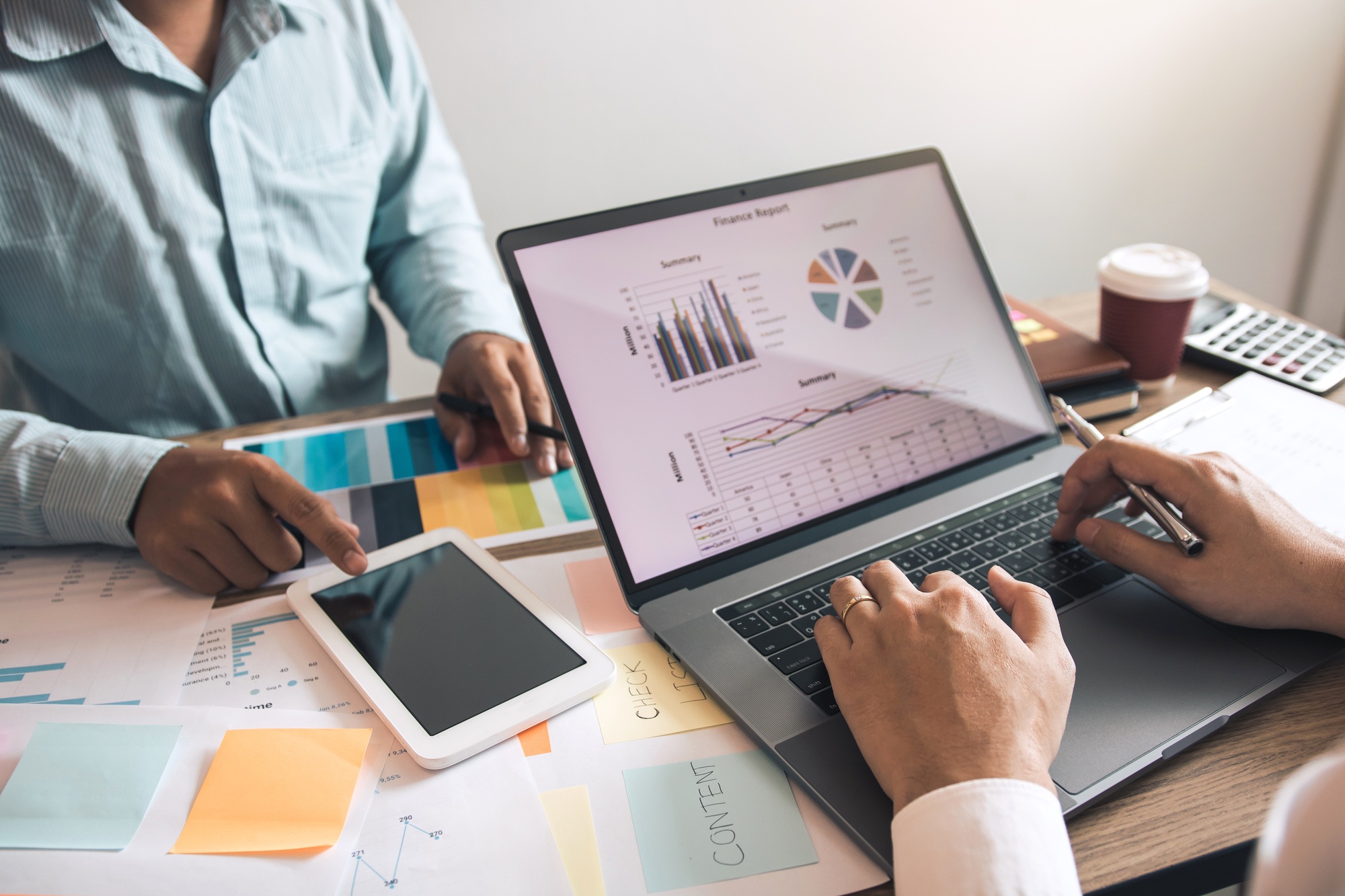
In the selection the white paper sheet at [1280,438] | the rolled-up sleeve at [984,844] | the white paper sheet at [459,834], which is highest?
the rolled-up sleeve at [984,844]

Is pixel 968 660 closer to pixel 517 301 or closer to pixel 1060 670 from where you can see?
pixel 1060 670

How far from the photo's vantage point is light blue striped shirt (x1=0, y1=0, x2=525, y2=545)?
0.86 m

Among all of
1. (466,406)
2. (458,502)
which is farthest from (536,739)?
(466,406)

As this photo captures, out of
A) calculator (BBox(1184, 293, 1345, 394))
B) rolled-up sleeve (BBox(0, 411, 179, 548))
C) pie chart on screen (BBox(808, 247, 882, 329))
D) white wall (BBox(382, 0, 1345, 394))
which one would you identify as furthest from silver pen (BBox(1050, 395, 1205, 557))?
white wall (BBox(382, 0, 1345, 394))

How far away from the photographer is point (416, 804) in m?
0.49

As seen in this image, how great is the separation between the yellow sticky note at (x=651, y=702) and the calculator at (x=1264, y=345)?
74 cm

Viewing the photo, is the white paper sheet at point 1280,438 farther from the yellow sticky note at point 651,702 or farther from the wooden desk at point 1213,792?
→ the yellow sticky note at point 651,702

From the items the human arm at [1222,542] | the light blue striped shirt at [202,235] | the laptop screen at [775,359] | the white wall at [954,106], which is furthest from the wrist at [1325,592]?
the white wall at [954,106]

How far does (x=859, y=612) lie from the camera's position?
0.54 m

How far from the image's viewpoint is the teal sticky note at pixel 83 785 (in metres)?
0.46

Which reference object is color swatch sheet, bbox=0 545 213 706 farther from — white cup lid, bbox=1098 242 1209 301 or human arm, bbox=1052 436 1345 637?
white cup lid, bbox=1098 242 1209 301

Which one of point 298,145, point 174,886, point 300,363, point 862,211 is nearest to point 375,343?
point 300,363

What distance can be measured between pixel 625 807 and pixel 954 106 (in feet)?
5.95

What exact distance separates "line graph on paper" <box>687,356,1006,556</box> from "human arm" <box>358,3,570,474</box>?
364mm
